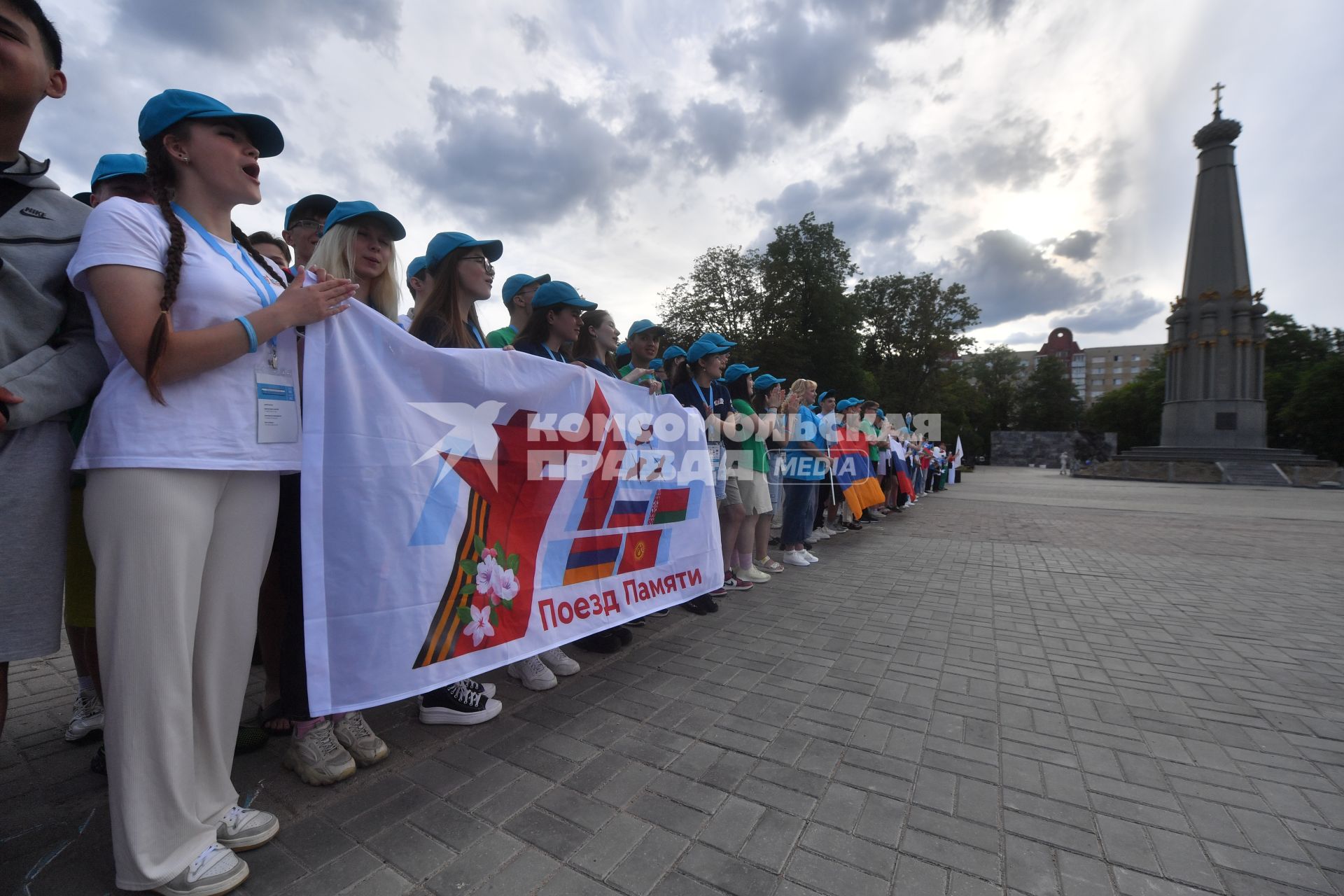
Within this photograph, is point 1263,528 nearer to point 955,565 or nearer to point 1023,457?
point 955,565

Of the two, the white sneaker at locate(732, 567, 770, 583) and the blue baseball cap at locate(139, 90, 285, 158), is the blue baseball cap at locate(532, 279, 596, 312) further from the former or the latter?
the white sneaker at locate(732, 567, 770, 583)

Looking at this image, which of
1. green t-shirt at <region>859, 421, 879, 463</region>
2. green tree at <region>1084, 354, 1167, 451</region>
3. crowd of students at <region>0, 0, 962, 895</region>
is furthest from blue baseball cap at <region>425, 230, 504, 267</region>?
green tree at <region>1084, 354, 1167, 451</region>

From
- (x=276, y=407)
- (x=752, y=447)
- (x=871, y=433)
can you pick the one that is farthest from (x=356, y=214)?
(x=871, y=433)

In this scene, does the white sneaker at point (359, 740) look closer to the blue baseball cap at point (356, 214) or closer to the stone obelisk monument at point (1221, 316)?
the blue baseball cap at point (356, 214)

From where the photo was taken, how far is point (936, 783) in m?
2.47

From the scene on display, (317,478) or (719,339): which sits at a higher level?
(719,339)

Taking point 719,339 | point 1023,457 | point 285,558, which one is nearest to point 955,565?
point 719,339

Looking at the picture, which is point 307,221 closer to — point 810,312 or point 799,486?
point 799,486

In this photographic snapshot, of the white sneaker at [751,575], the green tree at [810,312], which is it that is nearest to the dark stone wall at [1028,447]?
the green tree at [810,312]

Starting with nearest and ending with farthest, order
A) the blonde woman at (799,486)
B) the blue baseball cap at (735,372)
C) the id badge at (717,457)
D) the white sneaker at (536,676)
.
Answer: the white sneaker at (536,676), the id badge at (717,457), the blue baseball cap at (735,372), the blonde woman at (799,486)

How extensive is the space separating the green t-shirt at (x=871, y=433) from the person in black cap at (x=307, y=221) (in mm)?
8941

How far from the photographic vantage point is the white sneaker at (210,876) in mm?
1750

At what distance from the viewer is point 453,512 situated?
107 inches

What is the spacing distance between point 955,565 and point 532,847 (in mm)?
6484
